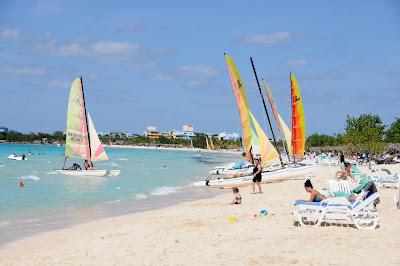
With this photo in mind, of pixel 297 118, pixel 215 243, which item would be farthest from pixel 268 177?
pixel 215 243

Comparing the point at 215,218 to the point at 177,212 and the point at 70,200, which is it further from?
the point at 70,200

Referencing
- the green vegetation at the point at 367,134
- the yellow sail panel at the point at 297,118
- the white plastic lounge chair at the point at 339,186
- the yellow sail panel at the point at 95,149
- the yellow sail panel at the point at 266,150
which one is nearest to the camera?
the white plastic lounge chair at the point at 339,186

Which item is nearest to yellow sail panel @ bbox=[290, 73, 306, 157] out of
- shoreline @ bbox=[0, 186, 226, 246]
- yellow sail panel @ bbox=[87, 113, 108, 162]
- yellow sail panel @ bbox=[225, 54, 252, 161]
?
yellow sail panel @ bbox=[225, 54, 252, 161]

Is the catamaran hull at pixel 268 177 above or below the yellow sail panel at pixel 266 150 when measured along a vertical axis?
below

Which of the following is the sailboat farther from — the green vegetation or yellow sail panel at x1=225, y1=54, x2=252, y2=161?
the green vegetation

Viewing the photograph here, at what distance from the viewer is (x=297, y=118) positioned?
34.5 meters

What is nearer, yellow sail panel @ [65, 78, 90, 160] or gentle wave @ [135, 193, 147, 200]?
gentle wave @ [135, 193, 147, 200]

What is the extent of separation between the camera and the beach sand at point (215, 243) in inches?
355

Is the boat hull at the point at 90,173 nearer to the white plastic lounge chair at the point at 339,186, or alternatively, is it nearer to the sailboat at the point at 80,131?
the sailboat at the point at 80,131

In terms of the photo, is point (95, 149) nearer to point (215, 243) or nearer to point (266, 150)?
point (266, 150)

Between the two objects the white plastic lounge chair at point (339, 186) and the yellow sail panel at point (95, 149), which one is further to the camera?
the yellow sail panel at point (95, 149)

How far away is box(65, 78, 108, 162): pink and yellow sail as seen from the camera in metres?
40.8

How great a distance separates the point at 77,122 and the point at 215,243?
1281 inches

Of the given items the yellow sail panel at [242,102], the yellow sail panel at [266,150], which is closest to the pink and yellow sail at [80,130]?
the yellow sail panel at [266,150]
